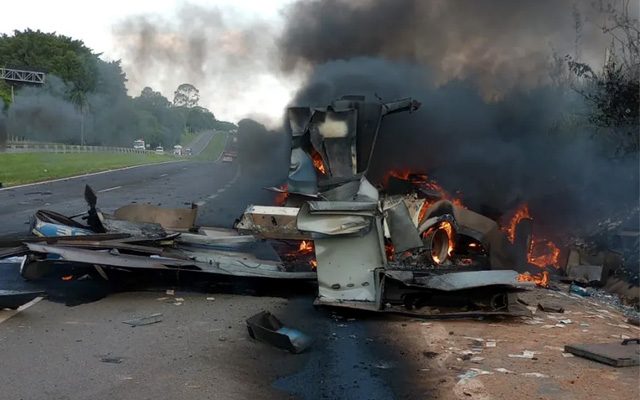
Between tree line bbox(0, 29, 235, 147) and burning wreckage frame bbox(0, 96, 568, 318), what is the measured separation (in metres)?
29.2

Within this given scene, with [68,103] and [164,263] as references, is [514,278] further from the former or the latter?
[68,103]

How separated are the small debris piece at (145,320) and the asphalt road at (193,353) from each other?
8cm

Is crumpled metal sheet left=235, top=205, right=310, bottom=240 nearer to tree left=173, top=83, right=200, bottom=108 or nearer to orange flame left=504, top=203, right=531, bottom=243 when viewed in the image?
orange flame left=504, top=203, right=531, bottom=243

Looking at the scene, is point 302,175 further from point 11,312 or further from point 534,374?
point 534,374

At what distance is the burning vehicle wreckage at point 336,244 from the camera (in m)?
6.07

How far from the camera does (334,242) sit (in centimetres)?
623

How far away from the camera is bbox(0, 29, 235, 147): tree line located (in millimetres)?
36781

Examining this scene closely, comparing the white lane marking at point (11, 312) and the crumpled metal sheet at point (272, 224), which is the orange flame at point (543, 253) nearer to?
the crumpled metal sheet at point (272, 224)

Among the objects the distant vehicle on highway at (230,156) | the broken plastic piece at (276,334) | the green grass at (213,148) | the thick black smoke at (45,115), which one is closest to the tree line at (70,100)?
the thick black smoke at (45,115)

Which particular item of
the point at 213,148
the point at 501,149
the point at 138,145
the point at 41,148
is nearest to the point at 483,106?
the point at 501,149

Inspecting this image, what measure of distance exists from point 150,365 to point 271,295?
2625 millimetres

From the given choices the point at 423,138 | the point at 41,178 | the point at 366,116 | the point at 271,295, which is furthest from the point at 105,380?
the point at 41,178

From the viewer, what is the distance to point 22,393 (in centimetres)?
361

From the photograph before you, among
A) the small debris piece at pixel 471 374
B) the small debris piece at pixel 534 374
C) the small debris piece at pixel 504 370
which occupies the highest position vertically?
the small debris piece at pixel 534 374
